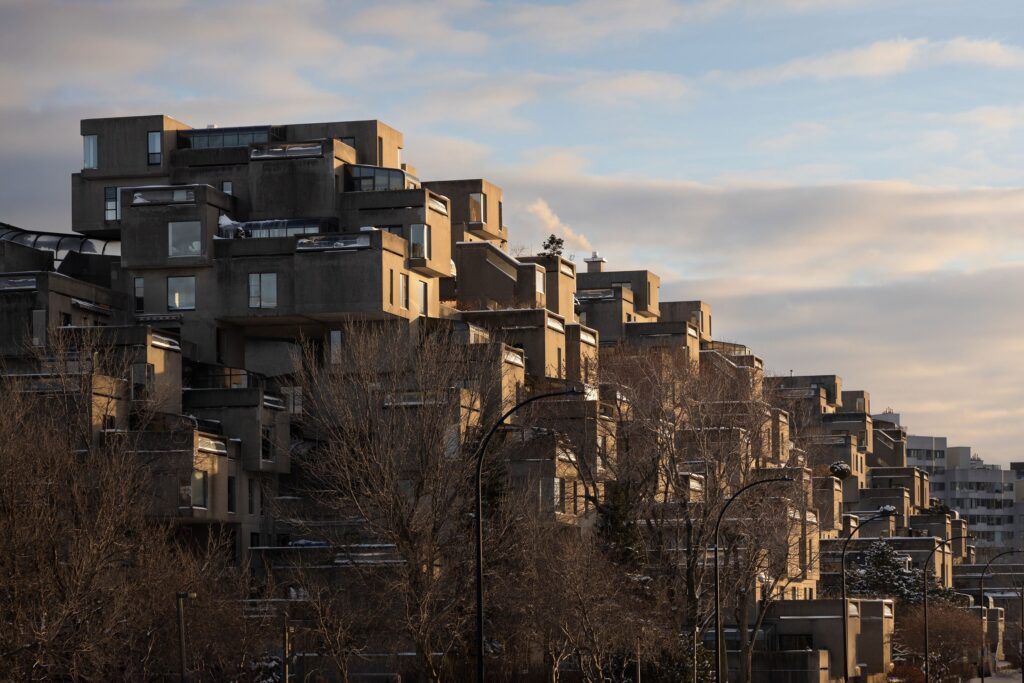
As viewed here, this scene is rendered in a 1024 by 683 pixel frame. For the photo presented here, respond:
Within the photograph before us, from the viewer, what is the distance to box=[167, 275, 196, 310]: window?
283 feet

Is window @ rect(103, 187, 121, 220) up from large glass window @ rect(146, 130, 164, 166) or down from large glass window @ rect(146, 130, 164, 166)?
down

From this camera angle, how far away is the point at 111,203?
97.0m

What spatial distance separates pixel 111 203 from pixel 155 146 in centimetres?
408

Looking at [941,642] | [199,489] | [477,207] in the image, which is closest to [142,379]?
[199,489]

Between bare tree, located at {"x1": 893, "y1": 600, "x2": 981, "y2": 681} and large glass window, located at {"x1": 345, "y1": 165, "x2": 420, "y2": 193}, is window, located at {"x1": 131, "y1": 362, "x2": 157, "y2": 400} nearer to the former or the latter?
large glass window, located at {"x1": 345, "y1": 165, "x2": 420, "y2": 193}

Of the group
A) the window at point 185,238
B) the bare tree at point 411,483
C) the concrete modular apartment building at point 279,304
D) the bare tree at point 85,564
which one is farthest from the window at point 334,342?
the bare tree at point 85,564

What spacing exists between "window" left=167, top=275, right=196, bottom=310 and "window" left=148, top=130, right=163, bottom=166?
12236 mm

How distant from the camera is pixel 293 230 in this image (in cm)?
8894

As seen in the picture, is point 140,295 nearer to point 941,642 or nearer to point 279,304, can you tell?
point 279,304

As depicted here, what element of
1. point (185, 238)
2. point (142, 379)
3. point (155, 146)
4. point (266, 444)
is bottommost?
point (266, 444)

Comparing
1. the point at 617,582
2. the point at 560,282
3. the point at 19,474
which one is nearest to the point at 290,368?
the point at 560,282

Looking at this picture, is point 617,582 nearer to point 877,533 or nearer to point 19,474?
point 19,474

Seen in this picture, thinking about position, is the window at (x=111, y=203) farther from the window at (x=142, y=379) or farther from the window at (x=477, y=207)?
the window at (x=142, y=379)

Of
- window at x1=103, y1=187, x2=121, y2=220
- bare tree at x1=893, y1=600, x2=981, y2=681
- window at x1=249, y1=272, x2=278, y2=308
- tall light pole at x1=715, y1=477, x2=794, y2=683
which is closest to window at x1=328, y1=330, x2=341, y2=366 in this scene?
window at x1=249, y1=272, x2=278, y2=308
